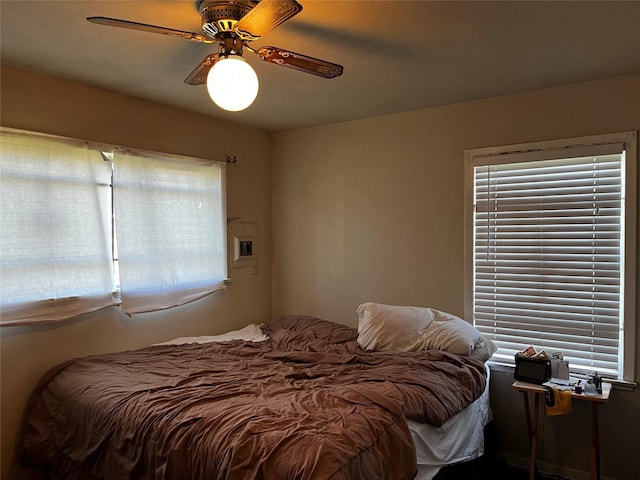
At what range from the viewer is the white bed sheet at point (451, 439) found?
2072mm

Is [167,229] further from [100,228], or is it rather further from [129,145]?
[129,145]

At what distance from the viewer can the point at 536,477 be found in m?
2.87

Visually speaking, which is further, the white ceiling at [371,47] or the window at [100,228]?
the window at [100,228]

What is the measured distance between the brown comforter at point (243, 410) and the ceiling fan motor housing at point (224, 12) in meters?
1.60

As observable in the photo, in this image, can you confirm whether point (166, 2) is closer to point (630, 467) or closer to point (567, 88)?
point (567, 88)

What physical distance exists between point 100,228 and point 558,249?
2992mm

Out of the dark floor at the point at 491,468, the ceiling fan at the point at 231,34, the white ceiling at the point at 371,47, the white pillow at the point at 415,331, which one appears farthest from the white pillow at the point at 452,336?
the ceiling fan at the point at 231,34

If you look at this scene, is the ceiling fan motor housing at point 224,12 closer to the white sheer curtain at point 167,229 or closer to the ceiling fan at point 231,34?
the ceiling fan at point 231,34

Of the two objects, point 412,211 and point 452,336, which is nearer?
point 452,336

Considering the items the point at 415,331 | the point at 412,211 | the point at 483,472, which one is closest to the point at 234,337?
the point at 415,331

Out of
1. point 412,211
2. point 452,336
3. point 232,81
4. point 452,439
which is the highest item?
point 232,81

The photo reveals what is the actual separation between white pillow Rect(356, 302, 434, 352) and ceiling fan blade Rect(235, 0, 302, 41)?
2.01 m

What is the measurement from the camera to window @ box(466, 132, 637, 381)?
2.73m

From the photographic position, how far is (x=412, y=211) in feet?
11.4
